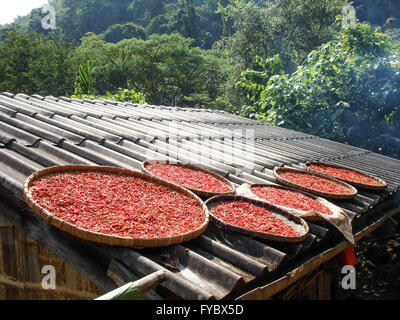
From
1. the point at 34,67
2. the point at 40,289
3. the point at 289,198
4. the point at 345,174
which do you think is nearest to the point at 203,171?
the point at 289,198

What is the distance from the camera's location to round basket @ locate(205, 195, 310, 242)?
1.95 metres

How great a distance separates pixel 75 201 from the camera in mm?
1828

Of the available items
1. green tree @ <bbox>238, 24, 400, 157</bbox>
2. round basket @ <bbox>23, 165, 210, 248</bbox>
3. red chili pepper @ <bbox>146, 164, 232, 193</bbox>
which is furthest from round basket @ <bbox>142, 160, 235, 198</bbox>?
green tree @ <bbox>238, 24, 400, 157</bbox>

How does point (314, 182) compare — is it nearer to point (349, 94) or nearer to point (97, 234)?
point (97, 234)

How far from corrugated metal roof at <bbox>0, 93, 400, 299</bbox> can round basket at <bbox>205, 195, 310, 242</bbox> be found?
52 millimetres

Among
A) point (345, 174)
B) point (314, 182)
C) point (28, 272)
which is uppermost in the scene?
point (314, 182)

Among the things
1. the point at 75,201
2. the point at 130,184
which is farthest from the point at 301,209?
the point at 75,201

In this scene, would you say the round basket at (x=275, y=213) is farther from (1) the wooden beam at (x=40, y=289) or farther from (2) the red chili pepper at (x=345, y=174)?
(2) the red chili pepper at (x=345, y=174)

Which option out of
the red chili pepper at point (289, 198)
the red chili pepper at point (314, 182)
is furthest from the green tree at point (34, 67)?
the red chili pepper at point (289, 198)

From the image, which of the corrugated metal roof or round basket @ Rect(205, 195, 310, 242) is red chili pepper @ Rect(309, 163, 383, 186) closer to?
the corrugated metal roof

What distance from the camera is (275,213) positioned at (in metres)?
2.37

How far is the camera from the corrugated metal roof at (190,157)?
1605 mm

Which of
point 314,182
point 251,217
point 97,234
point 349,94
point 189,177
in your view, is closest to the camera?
point 97,234

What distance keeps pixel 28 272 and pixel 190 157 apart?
5.80 ft
